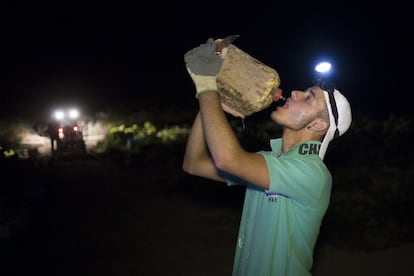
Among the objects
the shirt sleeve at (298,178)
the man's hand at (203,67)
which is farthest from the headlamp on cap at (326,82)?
the man's hand at (203,67)

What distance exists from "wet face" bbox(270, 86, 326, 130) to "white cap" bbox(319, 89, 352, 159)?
1.8 inches

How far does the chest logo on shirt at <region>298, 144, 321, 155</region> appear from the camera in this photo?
227cm

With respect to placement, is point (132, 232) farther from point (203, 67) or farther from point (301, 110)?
point (203, 67)

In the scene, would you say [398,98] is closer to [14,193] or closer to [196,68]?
[14,193]

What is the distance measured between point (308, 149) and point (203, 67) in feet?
2.59

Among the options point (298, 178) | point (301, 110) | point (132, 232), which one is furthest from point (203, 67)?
point (132, 232)

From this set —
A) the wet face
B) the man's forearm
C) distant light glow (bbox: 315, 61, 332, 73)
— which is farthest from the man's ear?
the man's forearm

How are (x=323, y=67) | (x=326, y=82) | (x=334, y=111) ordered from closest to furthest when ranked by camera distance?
1. (x=334, y=111)
2. (x=326, y=82)
3. (x=323, y=67)

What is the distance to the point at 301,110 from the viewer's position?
2.35 m

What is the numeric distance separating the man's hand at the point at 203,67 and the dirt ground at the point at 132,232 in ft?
12.7

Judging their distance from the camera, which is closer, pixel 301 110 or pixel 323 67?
pixel 301 110

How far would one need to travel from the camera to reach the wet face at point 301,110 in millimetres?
2344

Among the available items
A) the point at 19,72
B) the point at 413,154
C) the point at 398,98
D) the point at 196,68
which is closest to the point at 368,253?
the point at 196,68

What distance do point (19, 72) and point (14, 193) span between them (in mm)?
30413
